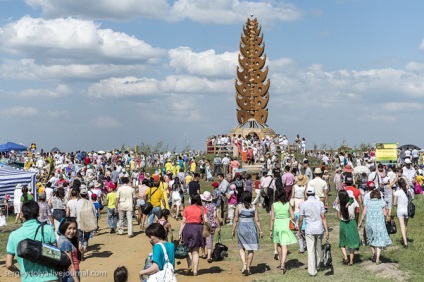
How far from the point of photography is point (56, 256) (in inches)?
236

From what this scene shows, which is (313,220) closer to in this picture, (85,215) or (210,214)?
(210,214)

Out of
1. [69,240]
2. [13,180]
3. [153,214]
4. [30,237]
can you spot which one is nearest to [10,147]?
[13,180]

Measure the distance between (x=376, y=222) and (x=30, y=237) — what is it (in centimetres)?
728

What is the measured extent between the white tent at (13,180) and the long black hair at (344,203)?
43.5 ft

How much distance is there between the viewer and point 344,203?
1093 cm

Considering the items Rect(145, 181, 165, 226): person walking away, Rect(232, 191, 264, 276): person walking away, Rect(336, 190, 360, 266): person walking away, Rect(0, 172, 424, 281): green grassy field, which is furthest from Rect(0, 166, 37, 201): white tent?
Rect(336, 190, 360, 266): person walking away

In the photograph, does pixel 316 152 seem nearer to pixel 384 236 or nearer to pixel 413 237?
pixel 413 237

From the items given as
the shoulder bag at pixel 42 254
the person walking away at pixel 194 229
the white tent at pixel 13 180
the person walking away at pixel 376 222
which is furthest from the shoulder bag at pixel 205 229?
the white tent at pixel 13 180

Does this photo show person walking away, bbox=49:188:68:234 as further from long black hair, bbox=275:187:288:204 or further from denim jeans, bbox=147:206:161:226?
long black hair, bbox=275:187:288:204

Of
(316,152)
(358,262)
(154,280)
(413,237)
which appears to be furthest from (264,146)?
(154,280)

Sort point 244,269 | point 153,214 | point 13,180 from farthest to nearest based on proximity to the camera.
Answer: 1. point 13,180
2. point 153,214
3. point 244,269

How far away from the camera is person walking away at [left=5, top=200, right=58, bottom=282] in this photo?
6.02 m

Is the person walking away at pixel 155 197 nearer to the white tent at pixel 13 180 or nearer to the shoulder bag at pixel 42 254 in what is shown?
the white tent at pixel 13 180

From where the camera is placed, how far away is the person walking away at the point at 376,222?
438 inches
